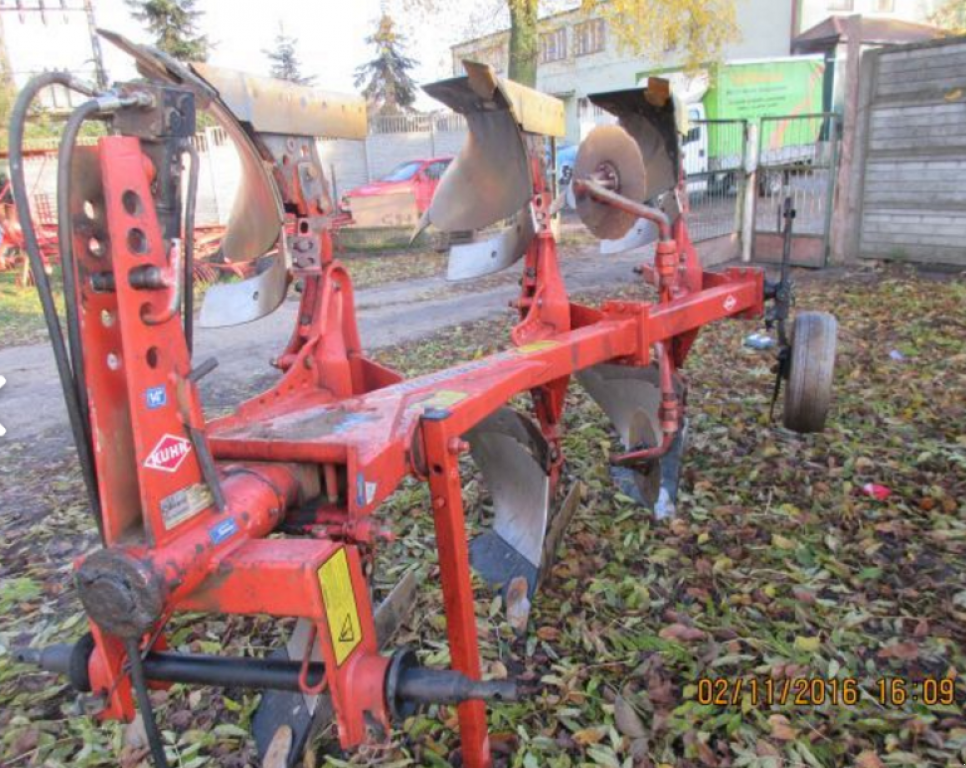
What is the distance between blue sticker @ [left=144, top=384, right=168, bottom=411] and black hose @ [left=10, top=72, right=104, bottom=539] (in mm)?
138

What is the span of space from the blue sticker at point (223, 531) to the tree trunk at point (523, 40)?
12133 millimetres

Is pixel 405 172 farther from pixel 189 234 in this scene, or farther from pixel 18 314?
pixel 189 234

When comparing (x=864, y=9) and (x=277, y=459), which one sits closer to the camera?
(x=277, y=459)

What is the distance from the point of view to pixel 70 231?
1.52m

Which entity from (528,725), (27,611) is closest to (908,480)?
(528,725)

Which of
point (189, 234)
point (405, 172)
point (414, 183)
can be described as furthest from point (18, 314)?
point (189, 234)

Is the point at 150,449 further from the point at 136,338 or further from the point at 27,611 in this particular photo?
the point at 27,611

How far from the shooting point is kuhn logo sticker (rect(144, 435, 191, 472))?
163 cm

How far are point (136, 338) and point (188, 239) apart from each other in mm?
307

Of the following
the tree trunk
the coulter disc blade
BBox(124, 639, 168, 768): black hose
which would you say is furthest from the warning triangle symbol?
the tree trunk

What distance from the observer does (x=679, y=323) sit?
3.73 m

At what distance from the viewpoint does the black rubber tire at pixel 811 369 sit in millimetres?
4227

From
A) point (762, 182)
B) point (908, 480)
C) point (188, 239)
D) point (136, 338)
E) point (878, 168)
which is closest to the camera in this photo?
point (136, 338)

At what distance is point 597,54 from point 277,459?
2973cm
